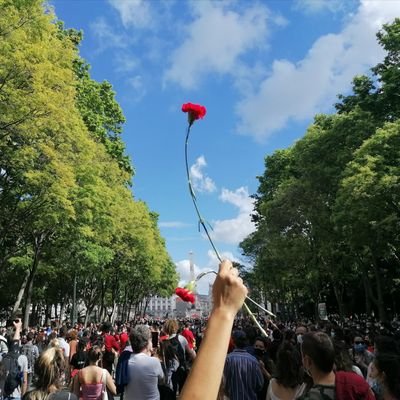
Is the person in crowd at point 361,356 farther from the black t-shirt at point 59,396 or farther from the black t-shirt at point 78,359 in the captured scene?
the black t-shirt at point 59,396

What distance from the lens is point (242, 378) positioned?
5.15 meters

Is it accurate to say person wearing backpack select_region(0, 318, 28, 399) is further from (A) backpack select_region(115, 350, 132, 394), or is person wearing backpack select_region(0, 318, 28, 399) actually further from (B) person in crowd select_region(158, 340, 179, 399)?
(A) backpack select_region(115, 350, 132, 394)

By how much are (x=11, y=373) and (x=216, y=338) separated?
9048 millimetres

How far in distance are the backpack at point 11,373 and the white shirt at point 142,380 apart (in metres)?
4.55

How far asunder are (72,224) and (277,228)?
55.5 ft

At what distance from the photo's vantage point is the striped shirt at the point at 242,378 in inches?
201

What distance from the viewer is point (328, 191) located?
91.4 feet

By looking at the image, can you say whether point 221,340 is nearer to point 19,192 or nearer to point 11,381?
point 11,381

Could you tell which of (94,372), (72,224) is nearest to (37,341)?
(72,224)

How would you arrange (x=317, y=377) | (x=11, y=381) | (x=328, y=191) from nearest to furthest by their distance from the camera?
(x=317, y=377) → (x=11, y=381) → (x=328, y=191)

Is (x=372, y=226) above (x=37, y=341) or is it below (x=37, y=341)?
above

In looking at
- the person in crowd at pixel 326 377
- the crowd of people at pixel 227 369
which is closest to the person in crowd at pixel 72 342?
the crowd of people at pixel 227 369

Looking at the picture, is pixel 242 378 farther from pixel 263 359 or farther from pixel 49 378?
pixel 49 378

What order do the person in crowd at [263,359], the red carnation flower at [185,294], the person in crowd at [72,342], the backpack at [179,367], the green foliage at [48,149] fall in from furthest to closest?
the green foliage at [48,149]
the person in crowd at [72,342]
the backpack at [179,367]
the person in crowd at [263,359]
the red carnation flower at [185,294]
